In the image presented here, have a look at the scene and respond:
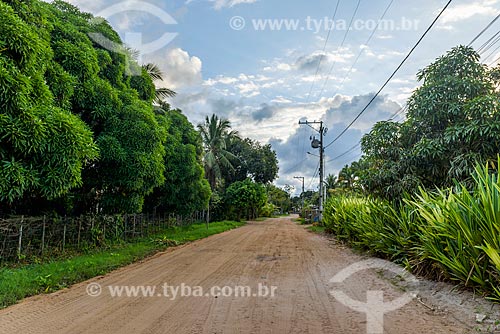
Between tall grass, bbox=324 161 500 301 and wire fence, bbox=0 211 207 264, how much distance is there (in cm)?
950

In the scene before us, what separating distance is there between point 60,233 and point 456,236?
35.1 feet

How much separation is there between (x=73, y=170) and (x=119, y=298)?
128 inches

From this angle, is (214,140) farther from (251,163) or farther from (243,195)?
(251,163)

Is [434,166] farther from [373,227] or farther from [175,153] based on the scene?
[175,153]

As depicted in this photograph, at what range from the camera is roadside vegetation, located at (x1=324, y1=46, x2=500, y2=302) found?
5.48 m

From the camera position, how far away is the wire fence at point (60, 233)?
8961mm

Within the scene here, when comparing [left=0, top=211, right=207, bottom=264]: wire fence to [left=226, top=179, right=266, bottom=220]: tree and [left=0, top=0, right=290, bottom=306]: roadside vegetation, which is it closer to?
[left=0, top=0, right=290, bottom=306]: roadside vegetation

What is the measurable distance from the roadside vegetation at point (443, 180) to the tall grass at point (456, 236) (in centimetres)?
1

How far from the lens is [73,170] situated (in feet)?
25.4

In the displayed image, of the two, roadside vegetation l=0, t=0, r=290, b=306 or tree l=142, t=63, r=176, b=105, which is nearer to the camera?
roadside vegetation l=0, t=0, r=290, b=306

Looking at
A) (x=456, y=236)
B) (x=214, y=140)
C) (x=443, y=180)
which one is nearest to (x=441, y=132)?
(x=443, y=180)

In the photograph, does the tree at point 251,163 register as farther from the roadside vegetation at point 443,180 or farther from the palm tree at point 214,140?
the roadside vegetation at point 443,180

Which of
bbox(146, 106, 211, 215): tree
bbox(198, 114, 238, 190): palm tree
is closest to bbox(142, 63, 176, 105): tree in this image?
bbox(146, 106, 211, 215): tree

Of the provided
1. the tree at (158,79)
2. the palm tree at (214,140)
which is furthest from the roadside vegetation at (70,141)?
the palm tree at (214,140)
